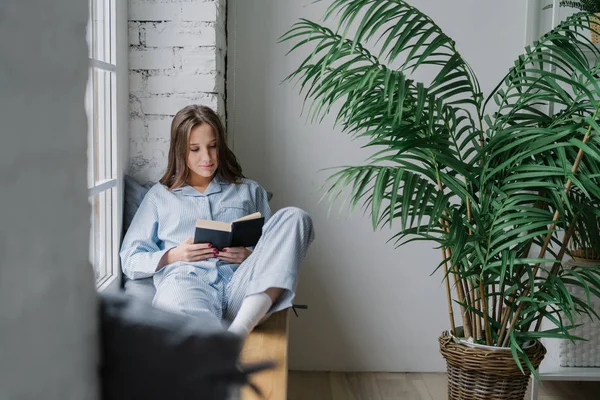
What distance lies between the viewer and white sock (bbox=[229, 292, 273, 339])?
2215 millimetres

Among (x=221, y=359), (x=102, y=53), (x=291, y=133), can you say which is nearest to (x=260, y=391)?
(x=221, y=359)

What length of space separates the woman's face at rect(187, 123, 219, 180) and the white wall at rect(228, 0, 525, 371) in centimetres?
52

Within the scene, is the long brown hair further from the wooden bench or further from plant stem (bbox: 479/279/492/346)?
plant stem (bbox: 479/279/492/346)

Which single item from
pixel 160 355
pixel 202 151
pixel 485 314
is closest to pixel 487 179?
pixel 485 314

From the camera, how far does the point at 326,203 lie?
311 cm

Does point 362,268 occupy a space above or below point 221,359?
below

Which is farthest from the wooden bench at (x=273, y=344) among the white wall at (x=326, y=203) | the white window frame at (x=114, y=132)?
the white wall at (x=326, y=203)

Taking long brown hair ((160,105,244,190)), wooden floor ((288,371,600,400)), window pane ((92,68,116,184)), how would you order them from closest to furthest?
window pane ((92,68,116,184)) → long brown hair ((160,105,244,190)) → wooden floor ((288,371,600,400))

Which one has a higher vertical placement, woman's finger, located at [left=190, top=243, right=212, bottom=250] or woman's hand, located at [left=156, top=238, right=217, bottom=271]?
woman's finger, located at [left=190, top=243, right=212, bottom=250]

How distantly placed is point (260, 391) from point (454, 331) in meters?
2.09

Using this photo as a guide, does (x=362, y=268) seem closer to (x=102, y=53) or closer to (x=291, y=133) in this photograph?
(x=291, y=133)

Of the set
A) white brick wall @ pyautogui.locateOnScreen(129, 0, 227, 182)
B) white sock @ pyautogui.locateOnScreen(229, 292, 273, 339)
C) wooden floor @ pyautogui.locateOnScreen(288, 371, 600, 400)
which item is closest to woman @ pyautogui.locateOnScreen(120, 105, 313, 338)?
white sock @ pyautogui.locateOnScreen(229, 292, 273, 339)

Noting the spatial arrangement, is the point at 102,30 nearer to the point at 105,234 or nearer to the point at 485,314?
the point at 105,234

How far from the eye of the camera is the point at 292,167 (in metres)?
3.10
